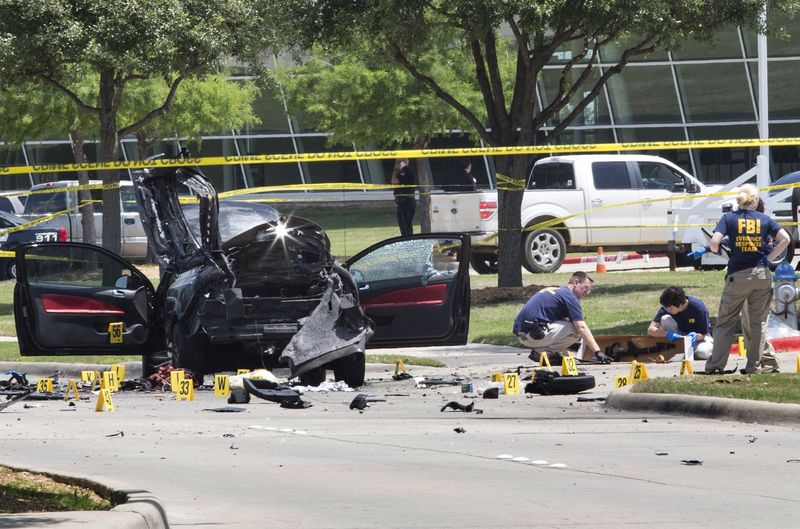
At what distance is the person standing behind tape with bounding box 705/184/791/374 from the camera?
12.6 metres

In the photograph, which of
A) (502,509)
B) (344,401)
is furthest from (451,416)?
(502,509)

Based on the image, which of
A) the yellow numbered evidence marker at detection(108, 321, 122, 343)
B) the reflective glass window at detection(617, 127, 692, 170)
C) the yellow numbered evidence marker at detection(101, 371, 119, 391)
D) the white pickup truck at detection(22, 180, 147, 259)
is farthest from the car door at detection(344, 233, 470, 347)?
the reflective glass window at detection(617, 127, 692, 170)

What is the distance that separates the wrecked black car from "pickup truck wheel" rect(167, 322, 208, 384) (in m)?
0.01

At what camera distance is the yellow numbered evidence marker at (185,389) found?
12.6 meters

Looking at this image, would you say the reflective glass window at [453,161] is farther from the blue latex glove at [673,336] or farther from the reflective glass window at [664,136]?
the blue latex glove at [673,336]

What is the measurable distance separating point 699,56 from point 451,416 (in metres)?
29.3

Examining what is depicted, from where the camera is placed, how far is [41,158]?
149 ft

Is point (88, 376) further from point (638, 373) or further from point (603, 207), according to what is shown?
point (603, 207)

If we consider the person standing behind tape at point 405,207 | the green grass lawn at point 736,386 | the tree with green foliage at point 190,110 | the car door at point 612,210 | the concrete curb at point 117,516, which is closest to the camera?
the concrete curb at point 117,516

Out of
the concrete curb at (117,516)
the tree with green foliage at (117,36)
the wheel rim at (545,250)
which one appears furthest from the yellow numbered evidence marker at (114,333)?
the wheel rim at (545,250)

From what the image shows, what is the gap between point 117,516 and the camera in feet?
20.6

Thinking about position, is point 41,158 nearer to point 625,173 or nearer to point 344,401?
point 625,173

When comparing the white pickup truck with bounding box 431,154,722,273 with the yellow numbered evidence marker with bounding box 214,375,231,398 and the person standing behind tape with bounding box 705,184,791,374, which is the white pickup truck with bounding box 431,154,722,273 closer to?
the person standing behind tape with bounding box 705,184,791,374

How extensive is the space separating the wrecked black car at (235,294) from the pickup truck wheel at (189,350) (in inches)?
0.4
